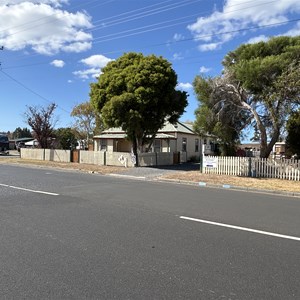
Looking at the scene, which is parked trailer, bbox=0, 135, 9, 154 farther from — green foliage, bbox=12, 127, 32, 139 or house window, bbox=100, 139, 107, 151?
green foliage, bbox=12, 127, 32, 139

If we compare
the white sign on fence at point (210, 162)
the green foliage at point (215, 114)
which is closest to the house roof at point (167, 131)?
the green foliage at point (215, 114)

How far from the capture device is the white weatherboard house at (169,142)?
117ft

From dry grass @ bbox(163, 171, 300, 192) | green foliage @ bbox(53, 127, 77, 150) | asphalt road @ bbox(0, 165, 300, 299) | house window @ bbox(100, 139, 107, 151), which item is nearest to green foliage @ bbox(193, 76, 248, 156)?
dry grass @ bbox(163, 171, 300, 192)

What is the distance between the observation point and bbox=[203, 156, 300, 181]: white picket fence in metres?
18.4

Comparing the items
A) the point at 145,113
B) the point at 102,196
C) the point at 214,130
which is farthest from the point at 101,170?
the point at 102,196

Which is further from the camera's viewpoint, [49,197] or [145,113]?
[145,113]

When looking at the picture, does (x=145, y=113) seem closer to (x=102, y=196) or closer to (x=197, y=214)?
(x=102, y=196)

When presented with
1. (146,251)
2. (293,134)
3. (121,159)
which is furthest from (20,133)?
(146,251)

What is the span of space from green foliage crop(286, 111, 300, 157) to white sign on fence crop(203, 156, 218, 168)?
15.2ft

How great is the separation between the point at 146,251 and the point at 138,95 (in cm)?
1928

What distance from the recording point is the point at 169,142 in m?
35.7

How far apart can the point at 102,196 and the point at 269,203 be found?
5.22 meters

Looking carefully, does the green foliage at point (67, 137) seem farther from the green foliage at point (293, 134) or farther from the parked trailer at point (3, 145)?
the green foliage at point (293, 134)

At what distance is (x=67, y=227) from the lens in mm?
7020
